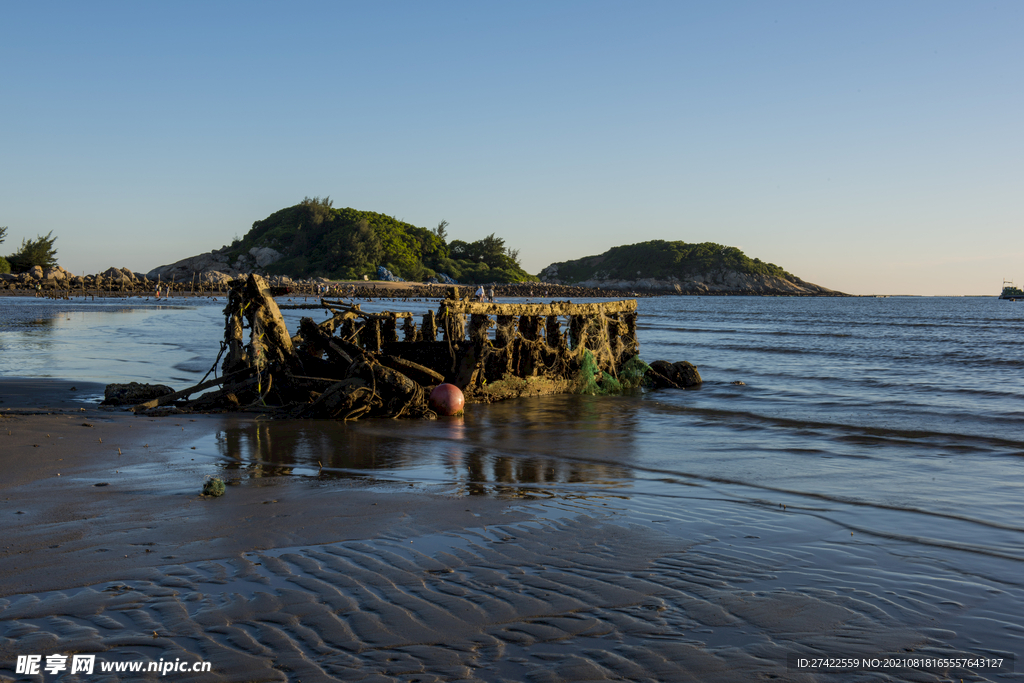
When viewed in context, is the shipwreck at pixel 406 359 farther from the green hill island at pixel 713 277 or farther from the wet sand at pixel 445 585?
the green hill island at pixel 713 277

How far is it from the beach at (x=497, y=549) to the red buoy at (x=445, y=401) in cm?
92

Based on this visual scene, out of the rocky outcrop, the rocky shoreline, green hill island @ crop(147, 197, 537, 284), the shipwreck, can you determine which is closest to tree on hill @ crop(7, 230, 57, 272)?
the rocky shoreline

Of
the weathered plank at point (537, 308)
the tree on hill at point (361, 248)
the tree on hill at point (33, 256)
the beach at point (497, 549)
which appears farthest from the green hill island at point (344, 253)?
the beach at point (497, 549)

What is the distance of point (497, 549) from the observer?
5.04m

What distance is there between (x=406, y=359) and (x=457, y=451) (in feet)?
15.4

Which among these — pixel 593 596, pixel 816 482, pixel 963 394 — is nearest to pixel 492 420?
→ pixel 816 482

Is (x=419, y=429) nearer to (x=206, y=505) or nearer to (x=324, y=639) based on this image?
(x=206, y=505)

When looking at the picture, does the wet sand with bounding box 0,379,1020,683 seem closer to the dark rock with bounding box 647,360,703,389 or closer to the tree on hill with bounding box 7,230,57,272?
the dark rock with bounding box 647,360,703,389

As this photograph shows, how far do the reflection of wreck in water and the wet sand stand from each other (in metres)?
4.62

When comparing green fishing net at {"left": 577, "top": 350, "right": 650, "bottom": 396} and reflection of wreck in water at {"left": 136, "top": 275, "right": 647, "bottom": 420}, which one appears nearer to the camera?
reflection of wreck in water at {"left": 136, "top": 275, "right": 647, "bottom": 420}

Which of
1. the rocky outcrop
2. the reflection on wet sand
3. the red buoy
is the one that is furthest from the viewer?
the rocky outcrop

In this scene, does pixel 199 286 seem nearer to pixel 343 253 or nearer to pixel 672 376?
pixel 343 253

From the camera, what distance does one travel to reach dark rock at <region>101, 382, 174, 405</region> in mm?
11625

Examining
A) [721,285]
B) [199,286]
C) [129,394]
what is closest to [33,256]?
[199,286]
